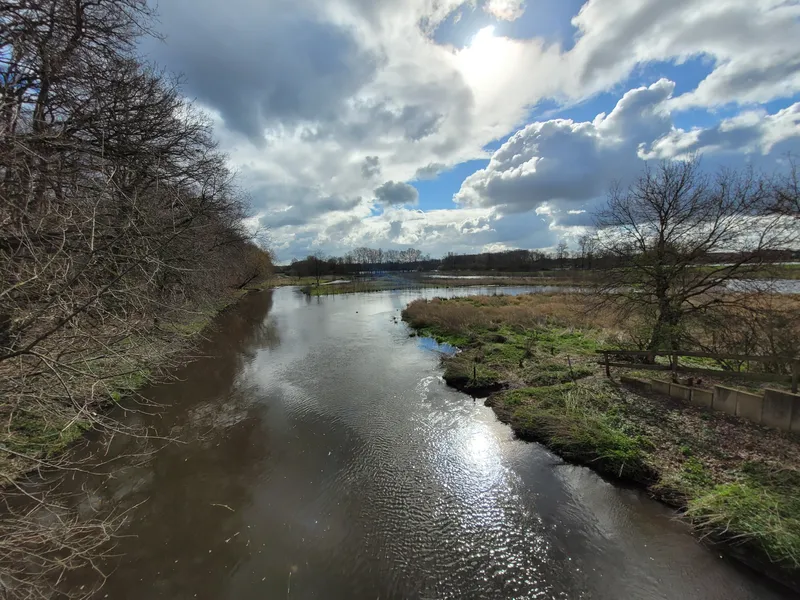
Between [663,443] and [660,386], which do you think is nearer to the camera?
[663,443]

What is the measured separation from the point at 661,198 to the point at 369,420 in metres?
11.4

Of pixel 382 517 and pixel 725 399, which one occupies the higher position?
pixel 725 399

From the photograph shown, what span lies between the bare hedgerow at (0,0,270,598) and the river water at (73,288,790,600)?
1323mm

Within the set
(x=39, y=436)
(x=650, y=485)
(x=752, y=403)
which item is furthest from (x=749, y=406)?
(x=39, y=436)

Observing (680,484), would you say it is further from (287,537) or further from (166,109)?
(166,109)

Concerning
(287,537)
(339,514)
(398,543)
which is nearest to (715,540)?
(398,543)

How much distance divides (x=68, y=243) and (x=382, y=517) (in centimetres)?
648

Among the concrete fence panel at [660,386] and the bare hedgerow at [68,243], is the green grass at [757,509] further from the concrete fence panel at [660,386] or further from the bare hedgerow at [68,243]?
the bare hedgerow at [68,243]

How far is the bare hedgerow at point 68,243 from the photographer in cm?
414

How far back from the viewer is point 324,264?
96688mm

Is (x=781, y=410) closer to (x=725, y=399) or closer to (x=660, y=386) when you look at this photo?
(x=725, y=399)

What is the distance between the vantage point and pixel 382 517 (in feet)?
20.0

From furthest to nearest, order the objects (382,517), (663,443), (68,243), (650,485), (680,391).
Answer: (680,391) → (663,443) → (650,485) → (382,517) → (68,243)

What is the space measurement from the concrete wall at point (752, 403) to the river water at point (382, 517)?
10.5 ft
